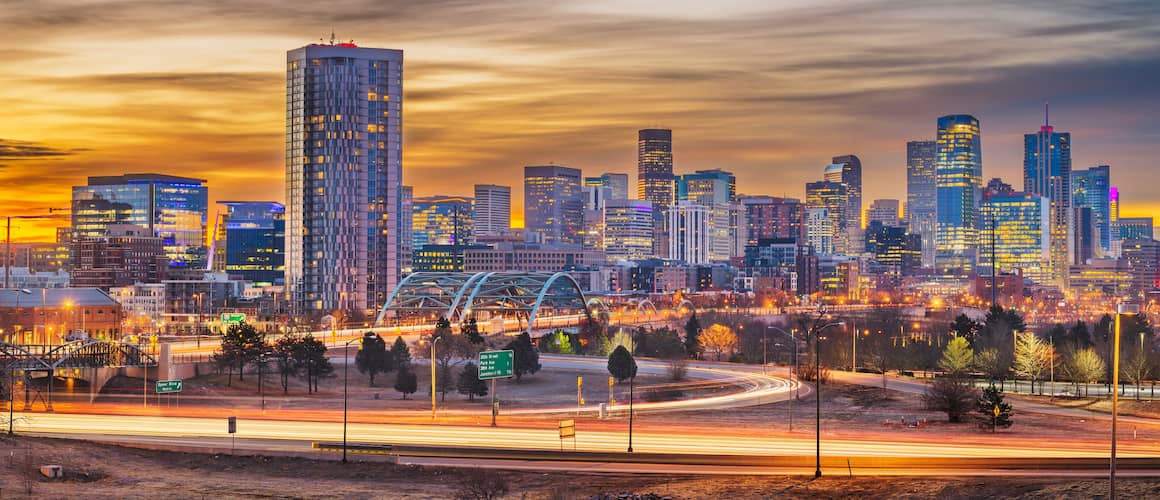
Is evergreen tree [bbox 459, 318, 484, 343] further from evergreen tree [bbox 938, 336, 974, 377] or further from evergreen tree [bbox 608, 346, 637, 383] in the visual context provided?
evergreen tree [bbox 938, 336, 974, 377]

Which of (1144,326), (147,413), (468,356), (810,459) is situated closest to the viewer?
(810,459)

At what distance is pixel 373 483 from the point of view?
221 feet

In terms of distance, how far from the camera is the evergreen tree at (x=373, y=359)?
139 m

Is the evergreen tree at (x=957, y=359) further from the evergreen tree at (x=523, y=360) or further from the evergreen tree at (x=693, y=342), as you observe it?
the evergreen tree at (x=693, y=342)

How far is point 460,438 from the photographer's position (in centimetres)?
8169

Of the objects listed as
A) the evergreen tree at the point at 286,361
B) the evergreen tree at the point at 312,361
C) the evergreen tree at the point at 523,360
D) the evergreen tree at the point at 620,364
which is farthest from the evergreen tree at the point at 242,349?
the evergreen tree at the point at 620,364

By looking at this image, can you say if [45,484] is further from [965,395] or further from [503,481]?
[965,395]

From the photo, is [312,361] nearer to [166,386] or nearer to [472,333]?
[166,386]

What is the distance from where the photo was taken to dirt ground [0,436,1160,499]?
59.8m

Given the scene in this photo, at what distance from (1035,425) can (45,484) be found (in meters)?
63.1

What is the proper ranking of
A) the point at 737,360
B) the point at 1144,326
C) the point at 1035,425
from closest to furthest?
the point at 1035,425 < the point at 737,360 < the point at 1144,326

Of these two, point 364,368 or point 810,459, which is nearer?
point 810,459

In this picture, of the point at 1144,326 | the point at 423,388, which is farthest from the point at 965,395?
the point at 1144,326

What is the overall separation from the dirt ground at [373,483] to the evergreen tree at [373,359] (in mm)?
61418
